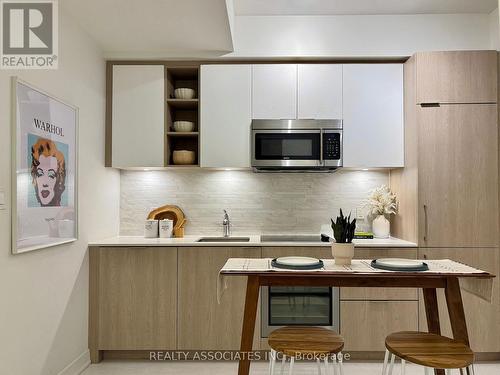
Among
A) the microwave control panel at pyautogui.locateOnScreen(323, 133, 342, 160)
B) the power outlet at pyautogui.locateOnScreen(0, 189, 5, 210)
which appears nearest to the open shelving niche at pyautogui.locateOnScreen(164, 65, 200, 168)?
the microwave control panel at pyautogui.locateOnScreen(323, 133, 342, 160)

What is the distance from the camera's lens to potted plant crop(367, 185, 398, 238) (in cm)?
329

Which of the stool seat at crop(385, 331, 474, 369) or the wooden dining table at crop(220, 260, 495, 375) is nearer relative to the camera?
the stool seat at crop(385, 331, 474, 369)

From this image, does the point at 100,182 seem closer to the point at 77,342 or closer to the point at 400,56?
the point at 77,342

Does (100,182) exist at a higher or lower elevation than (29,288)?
higher

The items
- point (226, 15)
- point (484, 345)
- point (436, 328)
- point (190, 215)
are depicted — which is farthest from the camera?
point (190, 215)

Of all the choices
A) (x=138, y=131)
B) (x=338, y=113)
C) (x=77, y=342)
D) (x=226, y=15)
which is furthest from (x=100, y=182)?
(x=338, y=113)

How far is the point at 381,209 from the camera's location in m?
3.30

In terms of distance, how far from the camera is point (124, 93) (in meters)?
3.25

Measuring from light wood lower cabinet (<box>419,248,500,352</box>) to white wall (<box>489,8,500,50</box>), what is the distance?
1.70 m

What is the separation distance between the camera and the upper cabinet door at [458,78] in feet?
9.61

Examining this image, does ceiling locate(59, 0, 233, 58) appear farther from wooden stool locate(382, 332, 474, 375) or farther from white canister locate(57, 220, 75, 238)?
wooden stool locate(382, 332, 474, 375)

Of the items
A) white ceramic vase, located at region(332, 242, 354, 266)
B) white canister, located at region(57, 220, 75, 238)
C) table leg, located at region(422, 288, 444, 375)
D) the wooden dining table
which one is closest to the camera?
the wooden dining table

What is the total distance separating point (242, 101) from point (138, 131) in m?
0.95

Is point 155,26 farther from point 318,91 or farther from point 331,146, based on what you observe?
point 331,146
